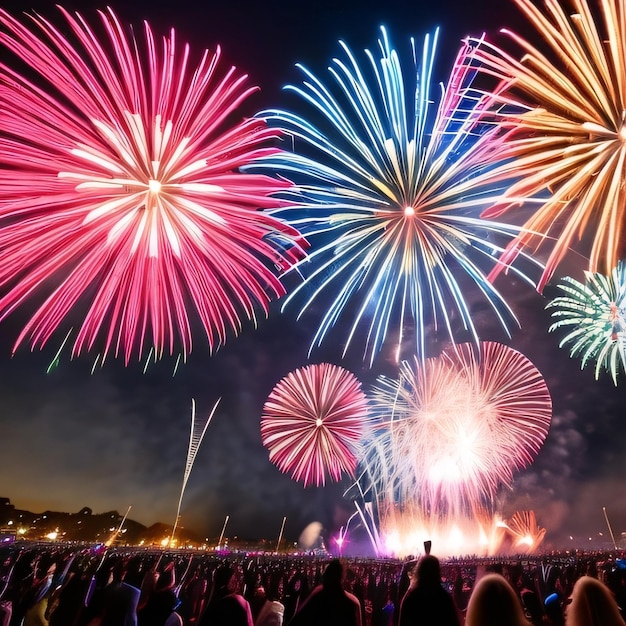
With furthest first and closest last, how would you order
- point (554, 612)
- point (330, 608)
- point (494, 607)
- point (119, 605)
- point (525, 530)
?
point (525, 530), point (554, 612), point (119, 605), point (330, 608), point (494, 607)

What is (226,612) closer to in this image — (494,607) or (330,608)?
(330,608)

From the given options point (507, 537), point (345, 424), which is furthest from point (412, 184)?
point (507, 537)

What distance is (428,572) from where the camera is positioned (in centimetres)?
416

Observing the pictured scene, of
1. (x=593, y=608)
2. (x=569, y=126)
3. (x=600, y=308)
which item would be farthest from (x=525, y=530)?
(x=593, y=608)

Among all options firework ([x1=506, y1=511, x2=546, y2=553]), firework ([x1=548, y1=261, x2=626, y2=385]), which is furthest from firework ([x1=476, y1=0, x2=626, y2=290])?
firework ([x1=506, y1=511, x2=546, y2=553])

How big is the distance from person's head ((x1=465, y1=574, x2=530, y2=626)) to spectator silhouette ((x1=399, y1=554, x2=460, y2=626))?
0.39 meters

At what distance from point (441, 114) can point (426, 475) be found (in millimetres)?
26229

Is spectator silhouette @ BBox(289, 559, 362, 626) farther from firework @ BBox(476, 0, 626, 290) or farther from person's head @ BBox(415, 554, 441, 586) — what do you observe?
firework @ BBox(476, 0, 626, 290)

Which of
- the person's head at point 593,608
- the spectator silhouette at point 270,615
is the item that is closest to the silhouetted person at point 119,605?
the spectator silhouette at point 270,615

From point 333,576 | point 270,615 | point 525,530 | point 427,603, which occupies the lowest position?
point 270,615

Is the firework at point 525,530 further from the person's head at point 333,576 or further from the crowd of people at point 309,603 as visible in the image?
the person's head at point 333,576

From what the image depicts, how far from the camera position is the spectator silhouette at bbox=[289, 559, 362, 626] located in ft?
13.9

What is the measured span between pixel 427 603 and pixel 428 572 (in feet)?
0.89

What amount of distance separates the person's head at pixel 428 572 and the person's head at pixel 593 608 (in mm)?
1152
